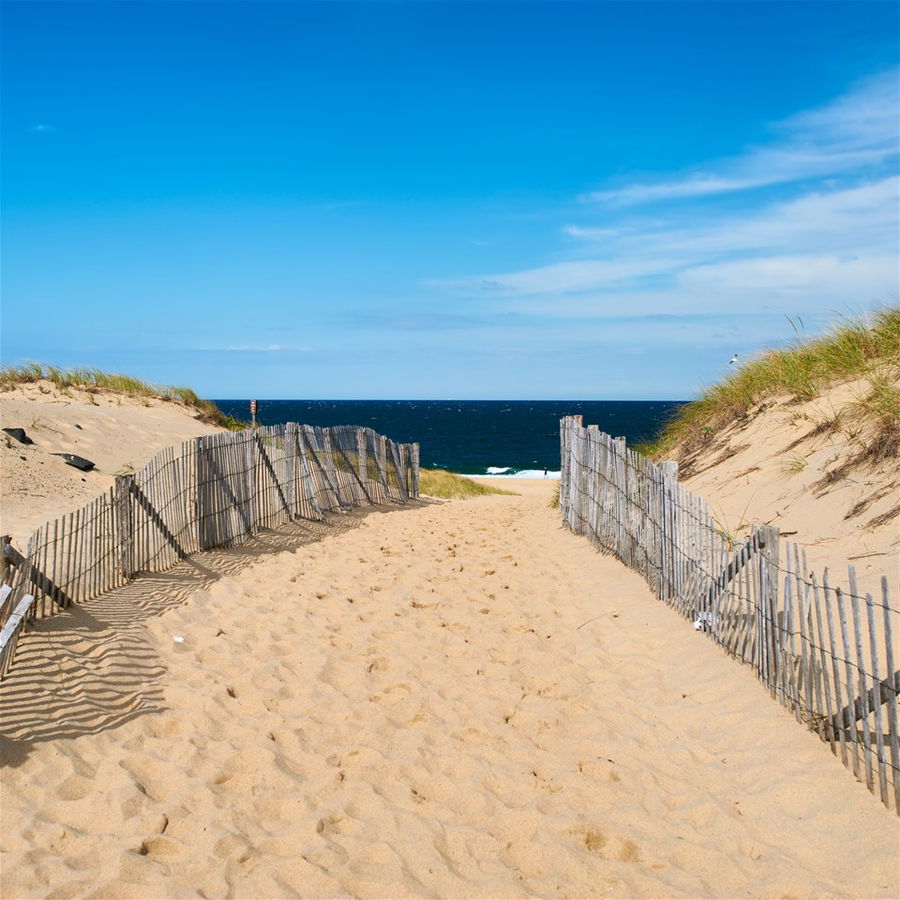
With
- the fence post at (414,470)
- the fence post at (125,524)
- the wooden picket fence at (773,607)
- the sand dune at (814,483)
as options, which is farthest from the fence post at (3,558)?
the fence post at (414,470)

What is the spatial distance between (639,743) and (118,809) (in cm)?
267

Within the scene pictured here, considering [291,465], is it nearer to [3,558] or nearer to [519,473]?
[3,558]

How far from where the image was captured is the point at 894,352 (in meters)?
9.01

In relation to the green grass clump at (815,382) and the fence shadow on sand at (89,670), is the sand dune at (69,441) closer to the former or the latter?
the fence shadow on sand at (89,670)

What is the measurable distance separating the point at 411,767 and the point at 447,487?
16.5m

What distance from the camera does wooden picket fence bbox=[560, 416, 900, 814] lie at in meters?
3.58

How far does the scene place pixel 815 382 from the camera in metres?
10.0

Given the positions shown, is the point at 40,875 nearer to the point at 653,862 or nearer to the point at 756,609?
the point at 653,862

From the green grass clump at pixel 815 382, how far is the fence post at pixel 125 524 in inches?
260

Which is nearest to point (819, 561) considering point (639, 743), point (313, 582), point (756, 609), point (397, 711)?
point (756, 609)

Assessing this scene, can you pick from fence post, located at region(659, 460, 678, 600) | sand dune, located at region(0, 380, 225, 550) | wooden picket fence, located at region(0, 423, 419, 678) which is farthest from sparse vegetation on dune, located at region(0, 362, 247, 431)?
fence post, located at region(659, 460, 678, 600)

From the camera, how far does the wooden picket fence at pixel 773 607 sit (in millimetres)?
3584

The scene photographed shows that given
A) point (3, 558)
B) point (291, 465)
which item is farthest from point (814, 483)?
point (3, 558)

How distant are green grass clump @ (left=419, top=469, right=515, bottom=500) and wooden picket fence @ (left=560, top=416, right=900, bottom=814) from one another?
1026cm
